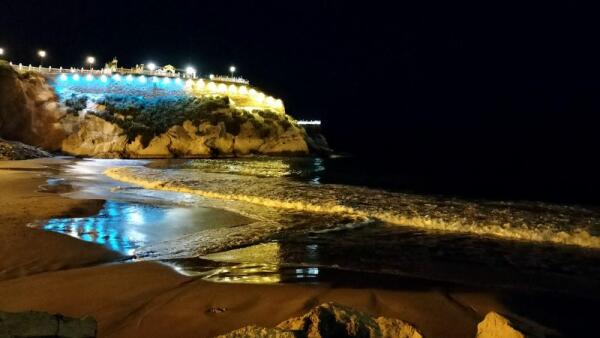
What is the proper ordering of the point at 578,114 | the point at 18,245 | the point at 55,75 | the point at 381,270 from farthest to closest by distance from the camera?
the point at 578,114
the point at 55,75
the point at 18,245
the point at 381,270

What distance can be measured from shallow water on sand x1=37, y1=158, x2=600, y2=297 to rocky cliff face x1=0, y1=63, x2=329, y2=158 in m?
31.4

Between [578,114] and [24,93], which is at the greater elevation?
[578,114]

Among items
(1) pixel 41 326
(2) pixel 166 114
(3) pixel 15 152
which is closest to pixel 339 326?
(1) pixel 41 326

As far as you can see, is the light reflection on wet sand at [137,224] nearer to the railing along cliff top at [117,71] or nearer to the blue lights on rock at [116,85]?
the blue lights on rock at [116,85]

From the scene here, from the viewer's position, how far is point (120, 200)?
51.6 ft

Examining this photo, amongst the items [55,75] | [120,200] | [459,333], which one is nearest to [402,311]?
[459,333]

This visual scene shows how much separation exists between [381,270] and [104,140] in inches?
1771

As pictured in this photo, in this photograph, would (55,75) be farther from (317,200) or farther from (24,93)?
(317,200)

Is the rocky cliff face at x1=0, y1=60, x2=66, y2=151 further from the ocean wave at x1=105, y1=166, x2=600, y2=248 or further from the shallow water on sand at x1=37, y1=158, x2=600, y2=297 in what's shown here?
the shallow water on sand at x1=37, y1=158, x2=600, y2=297

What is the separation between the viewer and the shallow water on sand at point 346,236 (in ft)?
26.2

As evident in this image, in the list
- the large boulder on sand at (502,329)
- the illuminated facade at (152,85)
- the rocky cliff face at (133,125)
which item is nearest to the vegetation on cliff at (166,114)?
the rocky cliff face at (133,125)

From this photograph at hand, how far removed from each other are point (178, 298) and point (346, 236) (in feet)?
18.4

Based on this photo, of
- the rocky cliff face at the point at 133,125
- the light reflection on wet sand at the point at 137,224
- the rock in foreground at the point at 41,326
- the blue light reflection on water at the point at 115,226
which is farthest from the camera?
the rocky cliff face at the point at 133,125

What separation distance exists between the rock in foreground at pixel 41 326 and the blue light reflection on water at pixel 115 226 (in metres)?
5.44
